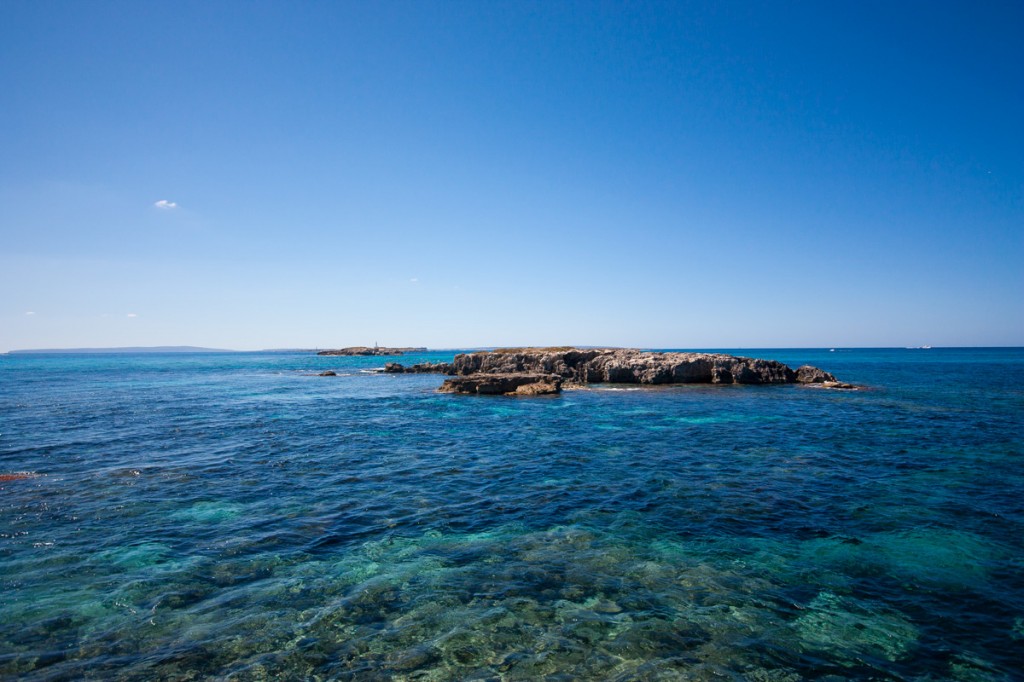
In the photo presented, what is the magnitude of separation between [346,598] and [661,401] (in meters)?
34.5

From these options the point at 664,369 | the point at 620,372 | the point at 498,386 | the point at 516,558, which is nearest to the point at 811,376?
the point at 664,369

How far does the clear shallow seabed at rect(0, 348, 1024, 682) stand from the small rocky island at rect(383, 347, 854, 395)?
23.5m

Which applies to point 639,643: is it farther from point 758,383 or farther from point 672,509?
point 758,383

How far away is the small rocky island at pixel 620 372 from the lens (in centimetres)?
4784

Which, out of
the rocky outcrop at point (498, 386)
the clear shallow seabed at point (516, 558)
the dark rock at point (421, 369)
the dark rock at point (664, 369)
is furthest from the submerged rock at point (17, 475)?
the dark rock at point (421, 369)

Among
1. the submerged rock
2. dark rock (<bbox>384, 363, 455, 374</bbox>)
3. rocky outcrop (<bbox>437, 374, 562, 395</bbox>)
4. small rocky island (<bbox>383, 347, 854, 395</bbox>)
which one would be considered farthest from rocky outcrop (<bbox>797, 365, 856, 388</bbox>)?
the submerged rock

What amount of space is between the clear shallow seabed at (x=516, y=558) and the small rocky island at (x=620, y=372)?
2351cm

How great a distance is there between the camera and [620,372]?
55.7 m

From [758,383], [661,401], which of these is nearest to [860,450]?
[661,401]

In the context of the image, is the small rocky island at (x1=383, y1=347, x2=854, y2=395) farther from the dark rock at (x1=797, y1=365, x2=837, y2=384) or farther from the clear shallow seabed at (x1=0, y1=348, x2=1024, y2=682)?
the clear shallow seabed at (x1=0, y1=348, x2=1024, y2=682)

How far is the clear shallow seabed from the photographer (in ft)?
23.7

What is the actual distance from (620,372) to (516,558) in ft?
154

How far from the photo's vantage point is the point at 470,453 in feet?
70.7

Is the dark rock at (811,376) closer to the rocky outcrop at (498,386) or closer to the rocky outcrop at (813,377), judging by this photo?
the rocky outcrop at (813,377)
